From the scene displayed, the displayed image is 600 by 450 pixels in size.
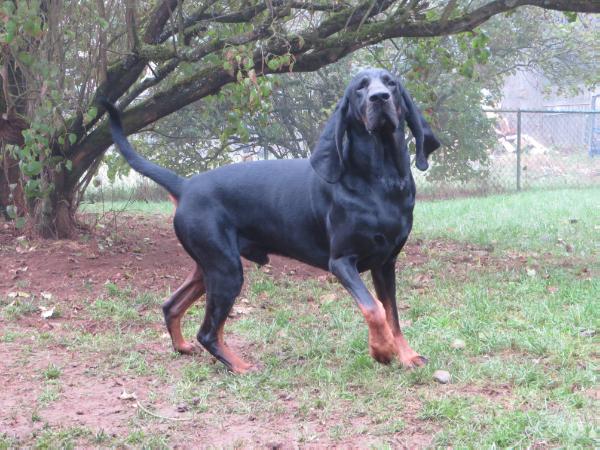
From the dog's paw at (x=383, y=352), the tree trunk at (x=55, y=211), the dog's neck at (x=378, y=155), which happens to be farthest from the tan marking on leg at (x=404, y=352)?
the tree trunk at (x=55, y=211)

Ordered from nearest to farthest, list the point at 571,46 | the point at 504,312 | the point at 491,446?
the point at 491,446, the point at 504,312, the point at 571,46

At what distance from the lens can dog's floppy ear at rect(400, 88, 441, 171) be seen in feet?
14.2

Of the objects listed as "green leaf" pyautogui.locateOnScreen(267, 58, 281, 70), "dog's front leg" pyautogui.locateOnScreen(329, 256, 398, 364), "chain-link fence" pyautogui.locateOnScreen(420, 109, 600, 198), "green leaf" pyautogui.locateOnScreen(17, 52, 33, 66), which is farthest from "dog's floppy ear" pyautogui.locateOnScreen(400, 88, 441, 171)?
"chain-link fence" pyautogui.locateOnScreen(420, 109, 600, 198)

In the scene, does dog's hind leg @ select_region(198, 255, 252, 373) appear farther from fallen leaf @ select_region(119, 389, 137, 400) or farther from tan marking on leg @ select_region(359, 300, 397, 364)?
tan marking on leg @ select_region(359, 300, 397, 364)

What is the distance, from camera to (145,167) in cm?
495

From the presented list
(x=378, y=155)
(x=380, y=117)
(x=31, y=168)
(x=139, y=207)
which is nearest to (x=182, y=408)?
(x=378, y=155)

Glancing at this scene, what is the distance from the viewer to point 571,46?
16.8 metres

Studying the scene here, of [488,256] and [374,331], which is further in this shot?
[488,256]

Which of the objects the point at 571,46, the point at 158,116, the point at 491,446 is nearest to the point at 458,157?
the point at 571,46

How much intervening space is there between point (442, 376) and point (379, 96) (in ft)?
4.72

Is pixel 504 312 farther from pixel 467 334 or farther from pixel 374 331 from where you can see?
pixel 374 331

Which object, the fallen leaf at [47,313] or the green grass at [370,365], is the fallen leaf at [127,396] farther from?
the fallen leaf at [47,313]

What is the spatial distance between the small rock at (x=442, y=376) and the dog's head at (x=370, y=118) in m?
1.10

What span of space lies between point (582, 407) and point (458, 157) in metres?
12.2
